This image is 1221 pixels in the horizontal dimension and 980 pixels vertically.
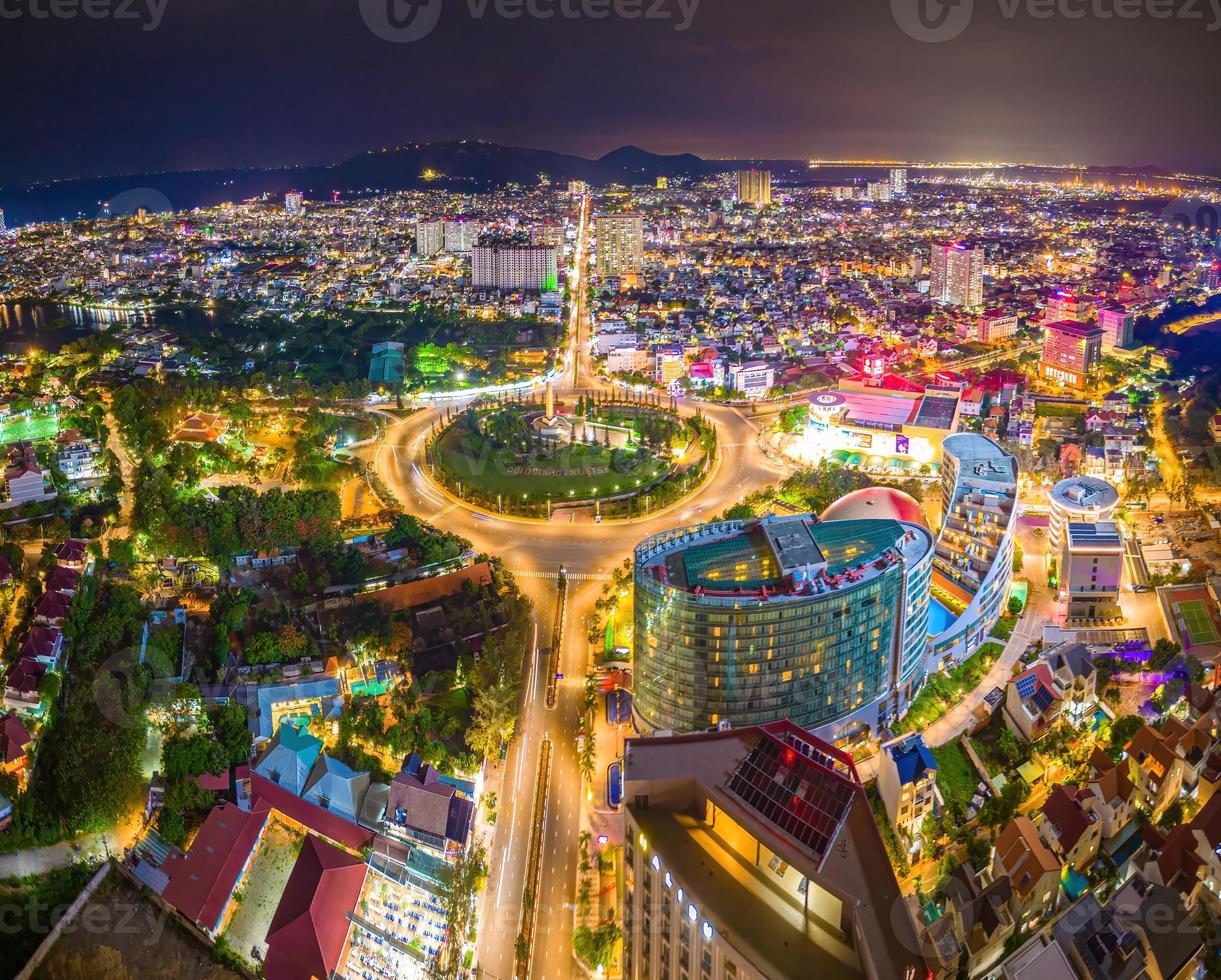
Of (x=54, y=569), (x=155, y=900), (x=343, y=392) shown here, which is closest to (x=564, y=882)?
(x=155, y=900)

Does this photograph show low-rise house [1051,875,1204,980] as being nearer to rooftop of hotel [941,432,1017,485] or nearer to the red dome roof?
the red dome roof

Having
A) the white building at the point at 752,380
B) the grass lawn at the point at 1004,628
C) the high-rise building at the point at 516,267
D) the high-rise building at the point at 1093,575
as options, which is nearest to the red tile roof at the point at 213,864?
the grass lawn at the point at 1004,628

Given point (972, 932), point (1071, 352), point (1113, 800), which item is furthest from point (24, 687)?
point (1071, 352)

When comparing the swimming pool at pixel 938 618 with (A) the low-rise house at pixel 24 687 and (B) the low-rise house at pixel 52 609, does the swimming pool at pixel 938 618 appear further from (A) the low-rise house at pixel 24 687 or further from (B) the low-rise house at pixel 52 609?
(B) the low-rise house at pixel 52 609

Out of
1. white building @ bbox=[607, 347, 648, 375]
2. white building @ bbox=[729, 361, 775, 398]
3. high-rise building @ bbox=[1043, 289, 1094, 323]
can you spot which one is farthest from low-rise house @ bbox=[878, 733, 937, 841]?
high-rise building @ bbox=[1043, 289, 1094, 323]

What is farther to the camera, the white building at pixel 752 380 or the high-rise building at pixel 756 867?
the white building at pixel 752 380

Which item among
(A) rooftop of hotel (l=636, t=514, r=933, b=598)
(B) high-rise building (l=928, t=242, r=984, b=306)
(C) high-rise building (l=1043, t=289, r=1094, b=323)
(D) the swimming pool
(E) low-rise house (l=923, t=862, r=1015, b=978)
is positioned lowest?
(E) low-rise house (l=923, t=862, r=1015, b=978)
